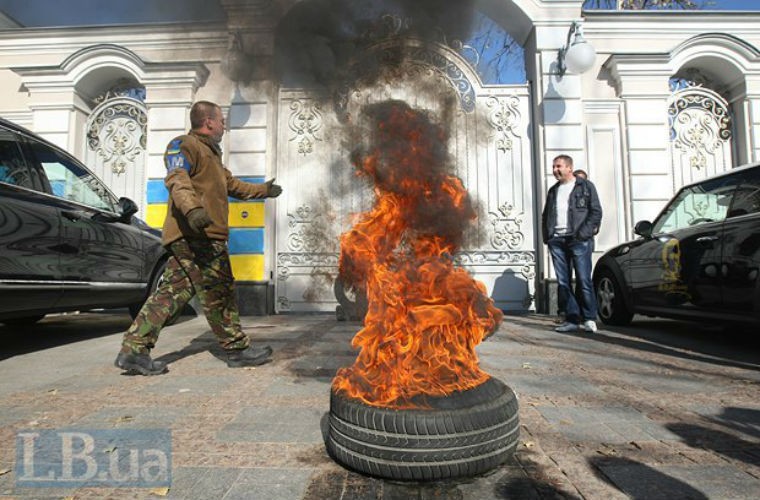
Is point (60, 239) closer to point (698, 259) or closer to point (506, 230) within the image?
point (698, 259)

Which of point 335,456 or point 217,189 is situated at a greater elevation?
point 217,189

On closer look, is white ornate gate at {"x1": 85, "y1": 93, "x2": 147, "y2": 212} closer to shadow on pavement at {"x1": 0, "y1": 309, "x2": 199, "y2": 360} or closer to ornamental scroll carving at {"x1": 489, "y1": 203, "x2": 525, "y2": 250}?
shadow on pavement at {"x1": 0, "y1": 309, "x2": 199, "y2": 360}

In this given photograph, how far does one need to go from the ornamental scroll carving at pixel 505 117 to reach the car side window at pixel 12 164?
6508 millimetres

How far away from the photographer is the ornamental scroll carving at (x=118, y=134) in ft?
26.8

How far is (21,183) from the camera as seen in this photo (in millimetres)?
3869

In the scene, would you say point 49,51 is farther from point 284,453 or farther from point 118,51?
point 284,453

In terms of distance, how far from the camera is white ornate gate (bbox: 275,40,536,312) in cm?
757

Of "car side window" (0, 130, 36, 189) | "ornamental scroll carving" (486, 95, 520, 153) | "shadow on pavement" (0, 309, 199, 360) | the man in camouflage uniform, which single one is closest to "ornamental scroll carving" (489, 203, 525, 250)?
"ornamental scroll carving" (486, 95, 520, 153)

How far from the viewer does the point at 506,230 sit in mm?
7660

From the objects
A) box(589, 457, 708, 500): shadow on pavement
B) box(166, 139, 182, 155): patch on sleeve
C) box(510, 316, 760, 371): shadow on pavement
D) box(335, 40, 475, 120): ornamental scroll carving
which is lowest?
box(589, 457, 708, 500): shadow on pavement

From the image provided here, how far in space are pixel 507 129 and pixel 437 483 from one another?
7.07 m

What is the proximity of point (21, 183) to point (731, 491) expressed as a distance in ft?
16.7

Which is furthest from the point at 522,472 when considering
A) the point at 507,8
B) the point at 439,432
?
the point at 507,8

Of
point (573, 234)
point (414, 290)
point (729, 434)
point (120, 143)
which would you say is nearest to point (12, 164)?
point (414, 290)
